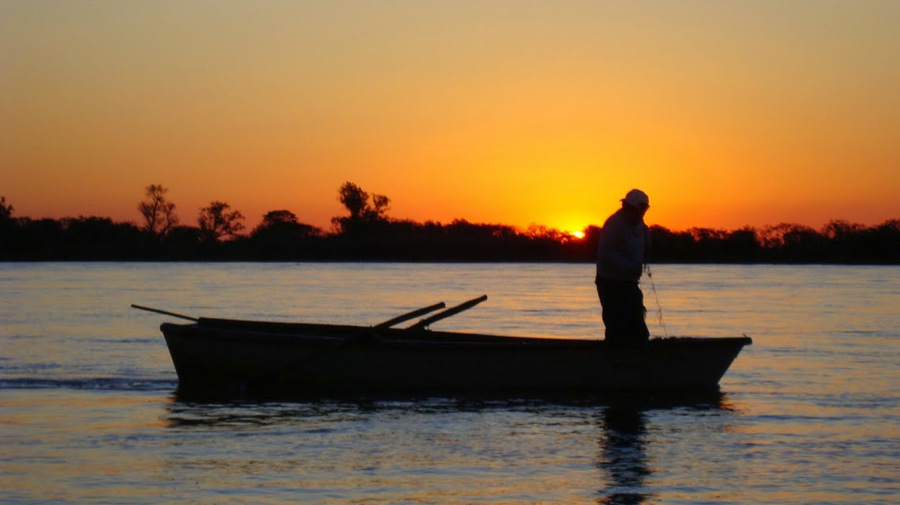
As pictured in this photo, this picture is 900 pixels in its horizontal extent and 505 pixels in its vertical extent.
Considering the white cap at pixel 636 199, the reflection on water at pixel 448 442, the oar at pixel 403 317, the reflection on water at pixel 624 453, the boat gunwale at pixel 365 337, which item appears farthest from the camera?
the oar at pixel 403 317

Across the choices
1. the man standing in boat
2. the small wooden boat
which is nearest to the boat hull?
the small wooden boat

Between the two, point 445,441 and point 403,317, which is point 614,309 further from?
point 445,441

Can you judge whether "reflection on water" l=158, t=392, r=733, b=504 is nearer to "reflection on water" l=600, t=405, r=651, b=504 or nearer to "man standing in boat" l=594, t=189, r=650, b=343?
"reflection on water" l=600, t=405, r=651, b=504

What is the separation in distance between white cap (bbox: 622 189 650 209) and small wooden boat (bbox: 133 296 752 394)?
1.78 m

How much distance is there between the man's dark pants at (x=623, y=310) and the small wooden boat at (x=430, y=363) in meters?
0.15

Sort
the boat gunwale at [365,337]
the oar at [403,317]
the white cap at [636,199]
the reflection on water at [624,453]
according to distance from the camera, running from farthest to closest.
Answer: the oar at [403,317], the boat gunwale at [365,337], the white cap at [636,199], the reflection on water at [624,453]

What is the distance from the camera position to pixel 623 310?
14.1 meters

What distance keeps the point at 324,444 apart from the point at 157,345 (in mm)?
11775

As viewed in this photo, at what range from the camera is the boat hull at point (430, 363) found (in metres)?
14.5

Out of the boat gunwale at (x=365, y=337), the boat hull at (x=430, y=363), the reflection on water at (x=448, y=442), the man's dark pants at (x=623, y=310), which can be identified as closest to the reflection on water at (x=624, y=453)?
the reflection on water at (x=448, y=442)

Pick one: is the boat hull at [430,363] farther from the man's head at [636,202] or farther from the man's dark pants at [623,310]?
the man's head at [636,202]

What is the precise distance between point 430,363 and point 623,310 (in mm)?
2425

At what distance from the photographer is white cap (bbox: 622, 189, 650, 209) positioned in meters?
13.6

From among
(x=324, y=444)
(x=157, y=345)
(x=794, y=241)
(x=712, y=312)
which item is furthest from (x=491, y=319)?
(x=794, y=241)
